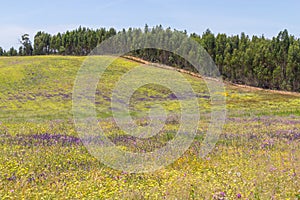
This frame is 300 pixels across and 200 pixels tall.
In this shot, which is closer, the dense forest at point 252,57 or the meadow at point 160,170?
the meadow at point 160,170

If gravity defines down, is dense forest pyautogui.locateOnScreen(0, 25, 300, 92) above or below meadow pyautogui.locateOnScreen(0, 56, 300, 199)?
above

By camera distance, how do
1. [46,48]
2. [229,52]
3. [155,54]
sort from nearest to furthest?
[229,52]
[155,54]
[46,48]

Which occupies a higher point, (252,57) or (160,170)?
(252,57)

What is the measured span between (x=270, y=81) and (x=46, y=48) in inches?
3968

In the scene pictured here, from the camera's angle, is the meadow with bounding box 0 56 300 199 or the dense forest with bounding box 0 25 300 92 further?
the dense forest with bounding box 0 25 300 92

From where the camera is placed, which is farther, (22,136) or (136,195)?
(22,136)

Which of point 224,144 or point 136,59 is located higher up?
point 136,59

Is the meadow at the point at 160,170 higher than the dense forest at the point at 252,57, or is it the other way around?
the dense forest at the point at 252,57

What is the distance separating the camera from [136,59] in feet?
367

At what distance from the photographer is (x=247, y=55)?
8631 cm

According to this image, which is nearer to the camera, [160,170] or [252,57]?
[160,170]

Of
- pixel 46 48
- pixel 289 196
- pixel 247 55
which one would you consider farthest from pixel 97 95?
pixel 46 48

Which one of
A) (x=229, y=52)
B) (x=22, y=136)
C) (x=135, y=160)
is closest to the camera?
(x=135, y=160)

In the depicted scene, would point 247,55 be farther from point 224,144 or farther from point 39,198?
point 39,198
